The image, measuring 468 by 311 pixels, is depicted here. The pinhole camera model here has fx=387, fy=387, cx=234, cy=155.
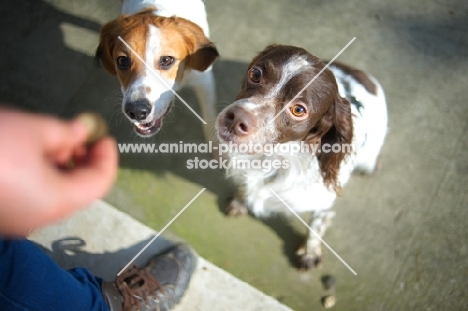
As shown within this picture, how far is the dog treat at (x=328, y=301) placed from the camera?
262 cm

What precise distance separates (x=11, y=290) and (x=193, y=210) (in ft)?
4.75

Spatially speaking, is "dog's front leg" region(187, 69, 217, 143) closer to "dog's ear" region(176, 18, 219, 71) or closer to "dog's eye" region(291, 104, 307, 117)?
"dog's ear" region(176, 18, 219, 71)

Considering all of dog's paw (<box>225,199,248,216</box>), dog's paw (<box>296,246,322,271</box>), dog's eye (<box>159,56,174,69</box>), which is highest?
dog's eye (<box>159,56,174,69</box>)

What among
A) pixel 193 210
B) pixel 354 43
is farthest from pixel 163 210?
pixel 354 43

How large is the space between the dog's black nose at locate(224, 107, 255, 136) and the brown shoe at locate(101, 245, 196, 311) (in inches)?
47.5

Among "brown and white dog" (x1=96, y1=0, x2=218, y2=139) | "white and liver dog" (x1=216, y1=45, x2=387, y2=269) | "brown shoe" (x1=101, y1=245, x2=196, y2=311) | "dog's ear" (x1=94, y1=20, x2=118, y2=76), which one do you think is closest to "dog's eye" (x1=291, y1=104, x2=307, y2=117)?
"white and liver dog" (x1=216, y1=45, x2=387, y2=269)

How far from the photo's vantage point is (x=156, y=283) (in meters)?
2.53

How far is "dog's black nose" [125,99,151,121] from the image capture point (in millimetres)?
2215

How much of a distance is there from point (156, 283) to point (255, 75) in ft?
4.88

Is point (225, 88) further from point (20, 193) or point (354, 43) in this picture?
point (20, 193)

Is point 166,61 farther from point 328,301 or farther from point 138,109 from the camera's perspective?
point 328,301

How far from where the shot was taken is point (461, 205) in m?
2.85

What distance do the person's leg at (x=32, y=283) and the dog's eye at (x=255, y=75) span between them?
4.37ft

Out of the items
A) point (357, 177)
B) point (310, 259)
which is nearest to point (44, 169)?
point (310, 259)
